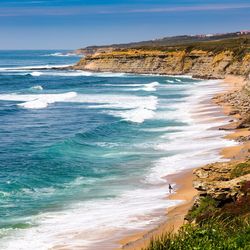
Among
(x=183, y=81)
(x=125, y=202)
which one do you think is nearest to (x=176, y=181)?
(x=125, y=202)

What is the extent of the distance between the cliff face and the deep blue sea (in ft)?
128

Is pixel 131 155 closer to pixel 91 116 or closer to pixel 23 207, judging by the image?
pixel 23 207

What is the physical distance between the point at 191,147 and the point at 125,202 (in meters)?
12.8

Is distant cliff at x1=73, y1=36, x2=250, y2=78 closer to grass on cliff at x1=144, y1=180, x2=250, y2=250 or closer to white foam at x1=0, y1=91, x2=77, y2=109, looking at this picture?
white foam at x1=0, y1=91, x2=77, y2=109

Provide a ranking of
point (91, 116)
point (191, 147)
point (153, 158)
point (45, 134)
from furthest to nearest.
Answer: point (91, 116) → point (45, 134) → point (191, 147) → point (153, 158)

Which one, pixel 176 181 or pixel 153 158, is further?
pixel 153 158

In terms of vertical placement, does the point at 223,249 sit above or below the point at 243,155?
above

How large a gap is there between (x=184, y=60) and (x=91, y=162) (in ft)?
295

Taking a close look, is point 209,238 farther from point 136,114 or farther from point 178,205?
point 136,114

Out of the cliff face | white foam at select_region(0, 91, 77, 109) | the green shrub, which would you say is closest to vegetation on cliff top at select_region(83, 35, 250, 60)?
the cliff face

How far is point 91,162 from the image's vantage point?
32.9 m

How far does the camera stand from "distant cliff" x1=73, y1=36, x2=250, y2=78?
344 ft

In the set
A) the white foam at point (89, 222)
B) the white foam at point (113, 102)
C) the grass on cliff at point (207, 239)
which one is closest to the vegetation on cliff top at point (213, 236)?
the grass on cliff at point (207, 239)

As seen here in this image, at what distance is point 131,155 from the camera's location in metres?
34.6
